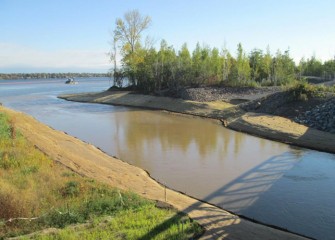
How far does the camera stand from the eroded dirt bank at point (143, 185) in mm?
9023

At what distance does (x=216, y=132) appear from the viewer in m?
25.8

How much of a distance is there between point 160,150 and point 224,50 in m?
34.0

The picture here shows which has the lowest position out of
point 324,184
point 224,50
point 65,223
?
point 324,184

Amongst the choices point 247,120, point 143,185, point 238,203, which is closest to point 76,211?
point 143,185

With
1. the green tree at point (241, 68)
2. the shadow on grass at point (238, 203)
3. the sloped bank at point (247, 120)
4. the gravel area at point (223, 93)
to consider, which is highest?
the green tree at point (241, 68)

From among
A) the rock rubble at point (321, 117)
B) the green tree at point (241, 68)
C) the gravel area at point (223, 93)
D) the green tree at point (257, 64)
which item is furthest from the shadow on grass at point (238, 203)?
the green tree at point (257, 64)

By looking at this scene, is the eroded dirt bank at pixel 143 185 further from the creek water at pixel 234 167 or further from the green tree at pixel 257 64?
the green tree at pixel 257 64

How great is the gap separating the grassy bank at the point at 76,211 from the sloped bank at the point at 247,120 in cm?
1370

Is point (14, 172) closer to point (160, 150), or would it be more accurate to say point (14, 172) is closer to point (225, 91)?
point (160, 150)

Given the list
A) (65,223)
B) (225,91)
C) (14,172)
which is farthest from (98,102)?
(65,223)

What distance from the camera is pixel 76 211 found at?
8906 millimetres

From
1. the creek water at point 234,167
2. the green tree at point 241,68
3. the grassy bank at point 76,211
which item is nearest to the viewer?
the grassy bank at point 76,211

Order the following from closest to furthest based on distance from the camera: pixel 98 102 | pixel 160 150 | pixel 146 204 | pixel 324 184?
pixel 146 204, pixel 324 184, pixel 160 150, pixel 98 102

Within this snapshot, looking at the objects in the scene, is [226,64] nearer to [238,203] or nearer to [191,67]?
[191,67]
